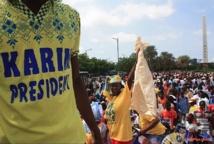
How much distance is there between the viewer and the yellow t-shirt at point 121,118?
207 inches

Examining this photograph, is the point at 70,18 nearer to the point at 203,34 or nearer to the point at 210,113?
the point at 210,113

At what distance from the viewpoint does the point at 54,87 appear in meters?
1.48

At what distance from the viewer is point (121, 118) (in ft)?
17.4

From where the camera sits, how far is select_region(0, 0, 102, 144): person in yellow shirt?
1.41 m

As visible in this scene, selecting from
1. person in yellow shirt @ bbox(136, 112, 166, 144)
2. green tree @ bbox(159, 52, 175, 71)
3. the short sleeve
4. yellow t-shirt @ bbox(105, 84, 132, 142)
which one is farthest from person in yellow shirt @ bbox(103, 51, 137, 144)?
green tree @ bbox(159, 52, 175, 71)

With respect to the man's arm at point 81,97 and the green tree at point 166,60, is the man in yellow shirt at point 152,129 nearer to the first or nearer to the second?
the man's arm at point 81,97

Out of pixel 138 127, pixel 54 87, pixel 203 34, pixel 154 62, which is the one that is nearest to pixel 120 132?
pixel 138 127

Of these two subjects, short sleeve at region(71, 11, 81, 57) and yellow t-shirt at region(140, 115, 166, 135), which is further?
yellow t-shirt at region(140, 115, 166, 135)

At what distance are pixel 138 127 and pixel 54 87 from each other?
508 cm

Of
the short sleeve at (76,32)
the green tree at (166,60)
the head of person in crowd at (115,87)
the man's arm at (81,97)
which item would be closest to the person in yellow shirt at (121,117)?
the head of person in crowd at (115,87)

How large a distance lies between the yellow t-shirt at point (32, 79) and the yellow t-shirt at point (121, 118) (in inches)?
149

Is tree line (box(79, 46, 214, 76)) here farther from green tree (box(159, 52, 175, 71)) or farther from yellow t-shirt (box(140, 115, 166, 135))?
yellow t-shirt (box(140, 115, 166, 135))

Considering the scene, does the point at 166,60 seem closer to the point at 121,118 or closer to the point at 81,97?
the point at 121,118

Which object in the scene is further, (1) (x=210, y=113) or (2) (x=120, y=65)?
(2) (x=120, y=65)
